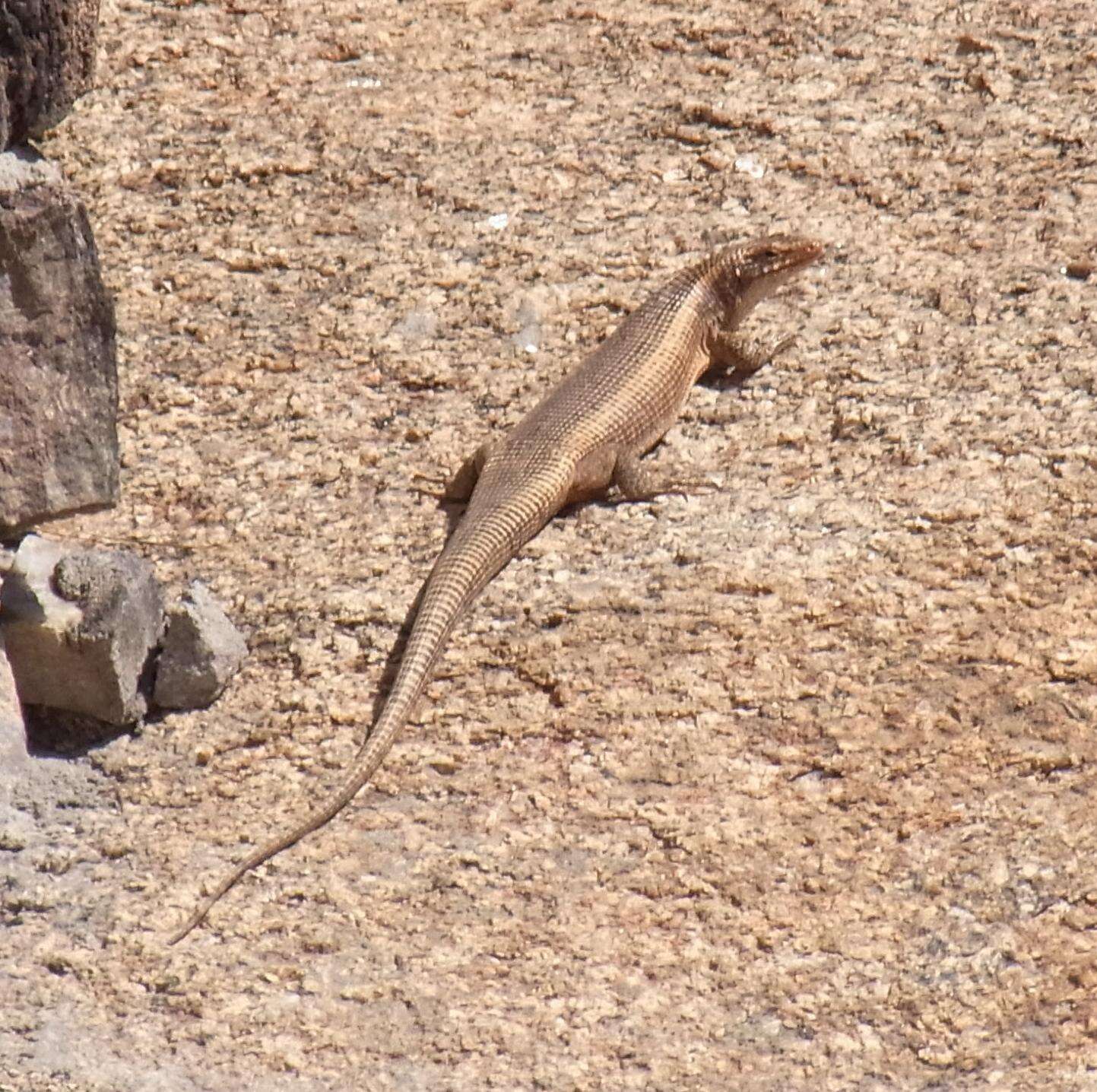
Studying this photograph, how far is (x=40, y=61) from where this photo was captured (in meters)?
4.12

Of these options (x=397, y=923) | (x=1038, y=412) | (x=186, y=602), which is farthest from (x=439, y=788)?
(x=1038, y=412)

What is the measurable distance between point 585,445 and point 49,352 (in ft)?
5.29

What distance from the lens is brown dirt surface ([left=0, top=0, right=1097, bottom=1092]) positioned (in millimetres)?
3520

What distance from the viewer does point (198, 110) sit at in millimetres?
6566

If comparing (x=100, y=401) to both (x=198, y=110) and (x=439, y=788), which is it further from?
(x=198, y=110)

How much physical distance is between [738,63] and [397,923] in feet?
14.7

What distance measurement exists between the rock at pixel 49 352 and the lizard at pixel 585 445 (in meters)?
1.07

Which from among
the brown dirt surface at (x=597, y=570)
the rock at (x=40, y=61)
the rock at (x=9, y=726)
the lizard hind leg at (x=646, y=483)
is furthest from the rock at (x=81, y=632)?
the lizard hind leg at (x=646, y=483)

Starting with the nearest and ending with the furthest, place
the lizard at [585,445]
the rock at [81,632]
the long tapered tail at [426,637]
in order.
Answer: the long tapered tail at [426,637] → the rock at [81,632] → the lizard at [585,445]

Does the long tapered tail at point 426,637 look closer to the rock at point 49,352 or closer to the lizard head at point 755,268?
the rock at point 49,352

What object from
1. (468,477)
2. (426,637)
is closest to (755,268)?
(468,477)

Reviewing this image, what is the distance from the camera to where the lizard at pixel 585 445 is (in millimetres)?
4148

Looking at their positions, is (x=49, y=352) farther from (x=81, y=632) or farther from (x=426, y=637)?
(x=426, y=637)

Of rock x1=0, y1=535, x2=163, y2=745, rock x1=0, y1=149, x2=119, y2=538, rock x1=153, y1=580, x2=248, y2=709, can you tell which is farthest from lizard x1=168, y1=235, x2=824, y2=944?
rock x1=0, y1=149, x2=119, y2=538
